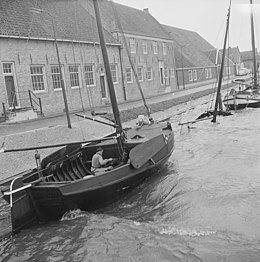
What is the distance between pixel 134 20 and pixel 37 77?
20127 mm

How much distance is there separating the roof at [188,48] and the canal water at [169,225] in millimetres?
39253

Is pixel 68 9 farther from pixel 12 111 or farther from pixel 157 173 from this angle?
pixel 157 173

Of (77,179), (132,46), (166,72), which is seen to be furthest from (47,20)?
(166,72)

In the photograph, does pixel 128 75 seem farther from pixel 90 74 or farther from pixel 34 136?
pixel 34 136

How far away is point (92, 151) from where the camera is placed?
9648 mm

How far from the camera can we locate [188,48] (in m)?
58.0

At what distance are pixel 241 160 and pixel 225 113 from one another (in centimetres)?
1044

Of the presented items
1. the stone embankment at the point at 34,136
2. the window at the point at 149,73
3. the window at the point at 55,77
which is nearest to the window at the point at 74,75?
the window at the point at 55,77

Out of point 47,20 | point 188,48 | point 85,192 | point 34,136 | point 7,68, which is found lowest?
point 85,192

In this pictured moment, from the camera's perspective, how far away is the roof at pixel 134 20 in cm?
3425

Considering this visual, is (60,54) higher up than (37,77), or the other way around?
(60,54)

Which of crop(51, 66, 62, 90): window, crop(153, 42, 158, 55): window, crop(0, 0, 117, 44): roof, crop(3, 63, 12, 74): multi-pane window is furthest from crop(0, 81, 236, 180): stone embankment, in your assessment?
crop(153, 42, 158, 55): window

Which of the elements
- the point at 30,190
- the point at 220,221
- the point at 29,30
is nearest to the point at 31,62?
the point at 29,30

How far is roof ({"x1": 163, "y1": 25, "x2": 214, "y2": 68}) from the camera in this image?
166 ft
